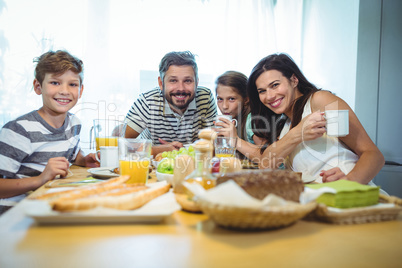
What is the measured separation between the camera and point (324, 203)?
2.39 feet

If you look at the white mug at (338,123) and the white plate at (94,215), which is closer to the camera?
the white plate at (94,215)

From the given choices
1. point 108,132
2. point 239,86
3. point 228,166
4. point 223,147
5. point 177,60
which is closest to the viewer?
Result: point 228,166

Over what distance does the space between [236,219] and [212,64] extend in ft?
10.1

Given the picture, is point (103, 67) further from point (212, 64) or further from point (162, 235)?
point (162, 235)

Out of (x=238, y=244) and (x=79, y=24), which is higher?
(x=79, y=24)

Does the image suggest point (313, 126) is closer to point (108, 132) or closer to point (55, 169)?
point (55, 169)

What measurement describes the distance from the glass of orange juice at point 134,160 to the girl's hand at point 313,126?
0.82 m

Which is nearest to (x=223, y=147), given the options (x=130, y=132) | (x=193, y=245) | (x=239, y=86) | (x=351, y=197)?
(x=351, y=197)

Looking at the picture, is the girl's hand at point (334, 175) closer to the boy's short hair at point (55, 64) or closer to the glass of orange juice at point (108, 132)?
the glass of orange juice at point (108, 132)

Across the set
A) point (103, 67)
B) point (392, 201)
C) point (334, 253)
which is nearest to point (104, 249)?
point (334, 253)

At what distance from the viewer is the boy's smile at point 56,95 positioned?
66.9 inches

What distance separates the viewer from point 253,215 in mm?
576

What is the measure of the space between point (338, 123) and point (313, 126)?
0.23 metres

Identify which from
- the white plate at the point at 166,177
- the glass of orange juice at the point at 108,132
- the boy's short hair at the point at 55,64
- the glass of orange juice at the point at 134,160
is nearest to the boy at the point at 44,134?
the boy's short hair at the point at 55,64
